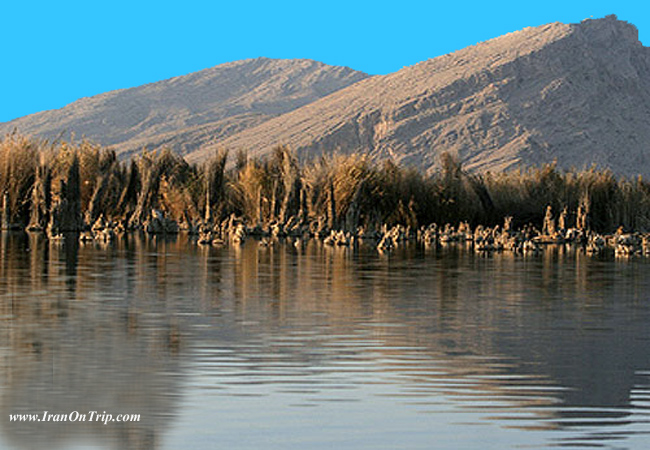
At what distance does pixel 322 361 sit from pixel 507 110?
11203cm

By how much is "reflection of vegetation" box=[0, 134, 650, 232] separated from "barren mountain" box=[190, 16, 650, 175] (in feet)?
229

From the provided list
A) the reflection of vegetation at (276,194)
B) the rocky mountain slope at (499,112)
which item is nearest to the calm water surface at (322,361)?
the reflection of vegetation at (276,194)

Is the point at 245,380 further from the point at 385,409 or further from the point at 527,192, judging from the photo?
the point at 527,192

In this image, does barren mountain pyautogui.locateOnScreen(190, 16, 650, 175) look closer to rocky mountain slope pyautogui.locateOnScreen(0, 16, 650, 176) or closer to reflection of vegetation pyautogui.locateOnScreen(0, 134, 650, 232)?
rocky mountain slope pyautogui.locateOnScreen(0, 16, 650, 176)

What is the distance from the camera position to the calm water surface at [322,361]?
17.8 feet

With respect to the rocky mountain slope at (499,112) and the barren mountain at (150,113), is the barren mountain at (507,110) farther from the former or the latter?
the barren mountain at (150,113)

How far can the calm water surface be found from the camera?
214 inches

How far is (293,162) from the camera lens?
3117 cm

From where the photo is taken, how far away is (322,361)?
7.39 meters

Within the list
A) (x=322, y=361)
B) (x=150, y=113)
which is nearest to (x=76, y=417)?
(x=322, y=361)

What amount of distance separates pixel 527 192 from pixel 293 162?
802 centimetres

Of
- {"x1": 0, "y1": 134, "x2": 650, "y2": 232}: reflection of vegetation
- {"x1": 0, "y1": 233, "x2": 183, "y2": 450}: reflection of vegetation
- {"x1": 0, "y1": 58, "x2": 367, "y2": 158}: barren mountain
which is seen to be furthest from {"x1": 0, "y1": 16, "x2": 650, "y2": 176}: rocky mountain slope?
{"x1": 0, "y1": 233, "x2": 183, "y2": 450}: reflection of vegetation

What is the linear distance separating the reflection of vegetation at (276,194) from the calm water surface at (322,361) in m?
14.5

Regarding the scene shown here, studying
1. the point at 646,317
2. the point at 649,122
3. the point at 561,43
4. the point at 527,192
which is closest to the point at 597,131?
the point at 649,122
